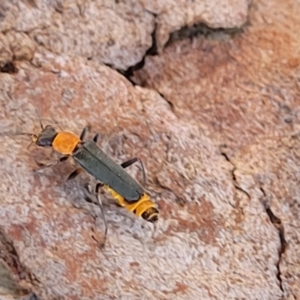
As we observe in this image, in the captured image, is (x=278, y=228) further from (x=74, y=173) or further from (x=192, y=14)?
(x=192, y=14)

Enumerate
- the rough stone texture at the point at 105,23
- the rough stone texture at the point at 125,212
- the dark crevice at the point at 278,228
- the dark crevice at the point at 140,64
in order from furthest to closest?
1. the dark crevice at the point at 140,64
2. the rough stone texture at the point at 105,23
3. the dark crevice at the point at 278,228
4. the rough stone texture at the point at 125,212

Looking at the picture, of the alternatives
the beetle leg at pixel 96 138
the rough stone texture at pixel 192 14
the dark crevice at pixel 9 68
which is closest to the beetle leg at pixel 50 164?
the beetle leg at pixel 96 138

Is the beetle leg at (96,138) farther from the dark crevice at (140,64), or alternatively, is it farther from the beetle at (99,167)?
the dark crevice at (140,64)

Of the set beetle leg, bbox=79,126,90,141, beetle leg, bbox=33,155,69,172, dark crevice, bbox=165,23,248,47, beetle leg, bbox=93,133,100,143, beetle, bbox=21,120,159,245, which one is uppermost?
dark crevice, bbox=165,23,248,47

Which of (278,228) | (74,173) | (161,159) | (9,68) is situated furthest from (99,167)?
(278,228)

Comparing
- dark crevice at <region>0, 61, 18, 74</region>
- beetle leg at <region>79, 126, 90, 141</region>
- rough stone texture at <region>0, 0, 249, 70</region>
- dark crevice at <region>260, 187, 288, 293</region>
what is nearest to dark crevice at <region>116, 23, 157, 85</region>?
rough stone texture at <region>0, 0, 249, 70</region>

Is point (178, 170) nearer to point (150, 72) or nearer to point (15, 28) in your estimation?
point (150, 72)

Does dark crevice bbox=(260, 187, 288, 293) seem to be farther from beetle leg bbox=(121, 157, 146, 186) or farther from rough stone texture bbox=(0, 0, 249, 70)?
rough stone texture bbox=(0, 0, 249, 70)

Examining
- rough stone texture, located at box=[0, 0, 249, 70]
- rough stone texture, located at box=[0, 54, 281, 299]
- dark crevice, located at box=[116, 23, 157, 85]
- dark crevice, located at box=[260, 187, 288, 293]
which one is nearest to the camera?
rough stone texture, located at box=[0, 54, 281, 299]
